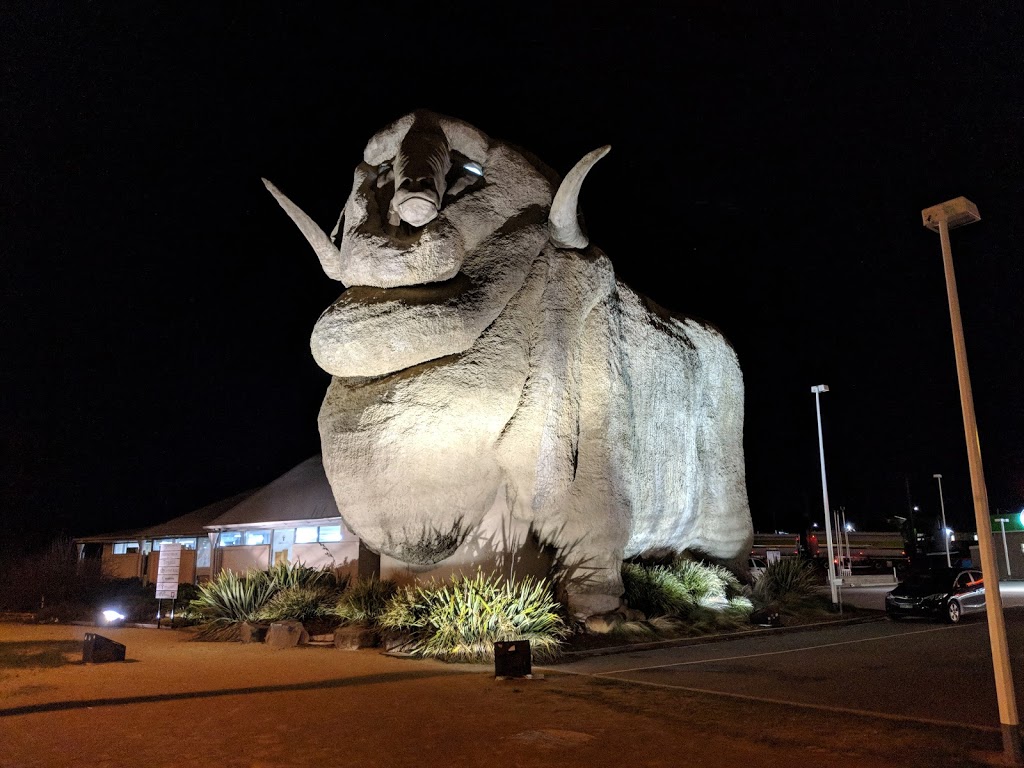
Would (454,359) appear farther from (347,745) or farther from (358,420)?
(347,745)

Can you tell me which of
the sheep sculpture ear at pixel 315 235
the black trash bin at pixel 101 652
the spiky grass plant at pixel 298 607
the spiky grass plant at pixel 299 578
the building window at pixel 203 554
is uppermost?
the sheep sculpture ear at pixel 315 235

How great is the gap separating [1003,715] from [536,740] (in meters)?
3.29

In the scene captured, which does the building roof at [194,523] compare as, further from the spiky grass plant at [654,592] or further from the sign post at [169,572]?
the spiky grass plant at [654,592]

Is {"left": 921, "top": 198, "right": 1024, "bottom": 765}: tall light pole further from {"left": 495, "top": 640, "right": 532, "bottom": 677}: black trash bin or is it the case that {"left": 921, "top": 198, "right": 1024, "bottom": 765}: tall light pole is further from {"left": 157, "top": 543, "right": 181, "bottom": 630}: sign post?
{"left": 157, "top": 543, "right": 181, "bottom": 630}: sign post

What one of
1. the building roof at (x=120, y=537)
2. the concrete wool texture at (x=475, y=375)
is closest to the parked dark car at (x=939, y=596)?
the concrete wool texture at (x=475, y=375)

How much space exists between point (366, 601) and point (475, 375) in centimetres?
383

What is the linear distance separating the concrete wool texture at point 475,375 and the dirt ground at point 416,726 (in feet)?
8.18

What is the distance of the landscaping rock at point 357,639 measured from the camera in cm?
1095

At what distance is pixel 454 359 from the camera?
10688mm

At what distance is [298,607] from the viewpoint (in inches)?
496

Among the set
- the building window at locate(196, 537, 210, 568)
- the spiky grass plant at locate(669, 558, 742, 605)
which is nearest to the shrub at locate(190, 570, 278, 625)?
the spiky grass plant at locate(669, 558, 742, 605)

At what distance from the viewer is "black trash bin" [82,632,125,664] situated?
33.6 ft

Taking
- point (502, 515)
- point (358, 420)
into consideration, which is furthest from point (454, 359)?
point (502, 515)

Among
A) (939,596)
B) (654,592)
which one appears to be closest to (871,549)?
(939,596)
